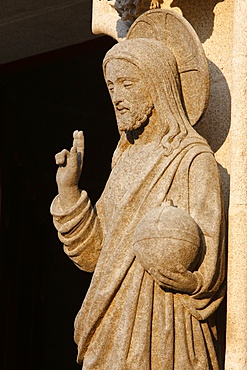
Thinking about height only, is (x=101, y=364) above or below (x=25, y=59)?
below

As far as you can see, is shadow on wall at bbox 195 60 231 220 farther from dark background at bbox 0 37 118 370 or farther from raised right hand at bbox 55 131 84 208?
dark background at bbox 0 37 118 370

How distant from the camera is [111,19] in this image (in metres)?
6.05

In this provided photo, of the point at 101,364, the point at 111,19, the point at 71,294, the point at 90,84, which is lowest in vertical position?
the point at 101,364

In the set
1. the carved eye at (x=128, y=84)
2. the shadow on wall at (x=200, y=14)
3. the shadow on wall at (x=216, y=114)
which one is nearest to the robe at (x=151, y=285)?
the carved eye at (x=128, y=84)

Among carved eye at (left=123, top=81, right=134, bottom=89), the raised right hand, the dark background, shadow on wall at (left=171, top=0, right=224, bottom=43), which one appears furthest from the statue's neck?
the dark background

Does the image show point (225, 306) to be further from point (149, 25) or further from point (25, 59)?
point (25, 59)

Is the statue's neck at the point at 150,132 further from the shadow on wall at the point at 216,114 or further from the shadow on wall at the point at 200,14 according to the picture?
the shadow on wall at the point at 200,14

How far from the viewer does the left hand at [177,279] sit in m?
4.83

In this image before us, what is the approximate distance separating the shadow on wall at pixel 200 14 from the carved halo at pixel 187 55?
282 mm

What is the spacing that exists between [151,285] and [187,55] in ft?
2.82

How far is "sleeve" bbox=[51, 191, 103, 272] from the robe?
3 centimetres

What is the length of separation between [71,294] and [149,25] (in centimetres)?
397

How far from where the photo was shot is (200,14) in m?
5.61

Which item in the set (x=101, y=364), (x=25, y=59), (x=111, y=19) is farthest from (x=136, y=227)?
(x=25, y=59)
